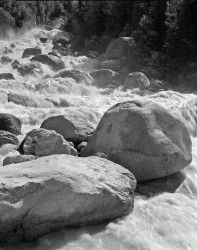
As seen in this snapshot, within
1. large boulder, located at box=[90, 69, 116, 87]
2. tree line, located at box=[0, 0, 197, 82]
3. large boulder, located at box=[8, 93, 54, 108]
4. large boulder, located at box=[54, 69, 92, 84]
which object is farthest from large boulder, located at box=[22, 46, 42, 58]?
large boulder, located at box=[8, 93, 54, 108]

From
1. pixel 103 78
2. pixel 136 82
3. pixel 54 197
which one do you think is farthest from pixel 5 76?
pixel 54 197

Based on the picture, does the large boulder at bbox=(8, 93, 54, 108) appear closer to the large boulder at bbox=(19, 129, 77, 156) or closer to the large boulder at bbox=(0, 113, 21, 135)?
the large boulder at bbox=(0, 113, 21, 135)

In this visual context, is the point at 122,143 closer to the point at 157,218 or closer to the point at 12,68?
the point at 157,218

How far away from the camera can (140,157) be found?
6.11 meters

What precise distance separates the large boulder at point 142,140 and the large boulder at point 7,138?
1.89 meters

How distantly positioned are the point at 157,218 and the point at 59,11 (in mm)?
46234

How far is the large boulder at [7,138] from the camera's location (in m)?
7.62

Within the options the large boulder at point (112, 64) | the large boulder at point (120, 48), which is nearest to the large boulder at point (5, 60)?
the large boulder at point (112, 64)

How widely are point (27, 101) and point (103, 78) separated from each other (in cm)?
721

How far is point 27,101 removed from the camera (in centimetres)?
1147

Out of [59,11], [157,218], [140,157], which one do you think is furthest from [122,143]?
[59,11]

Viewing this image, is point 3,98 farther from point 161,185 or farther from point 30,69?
point 161,185

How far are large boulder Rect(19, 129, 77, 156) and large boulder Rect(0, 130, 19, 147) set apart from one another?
950 mm

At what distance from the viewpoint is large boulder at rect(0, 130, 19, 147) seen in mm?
7619
